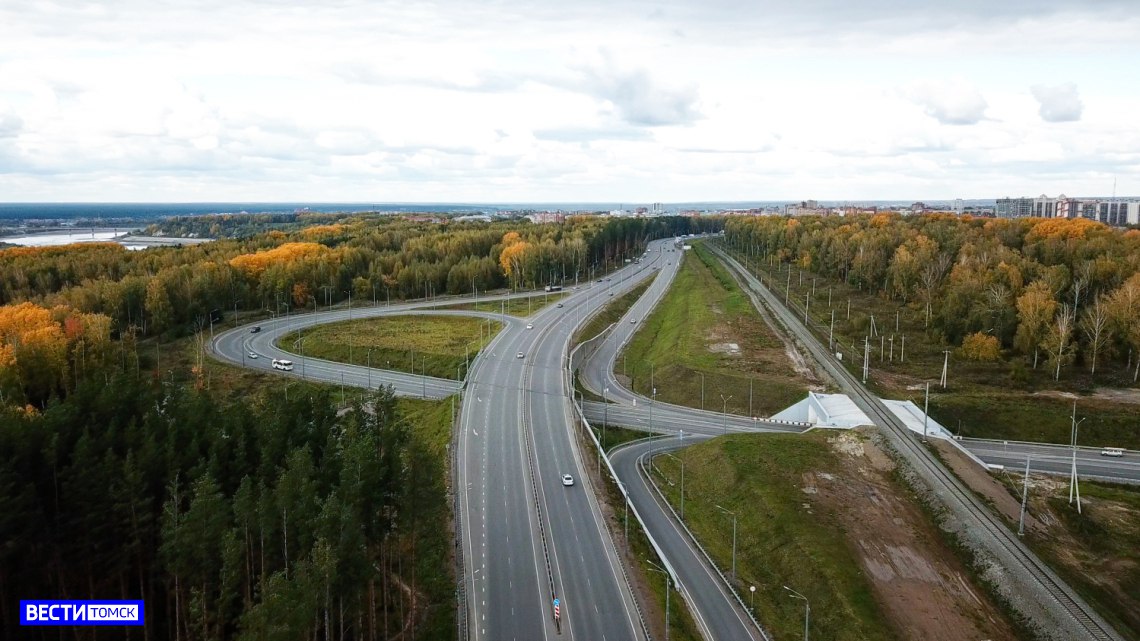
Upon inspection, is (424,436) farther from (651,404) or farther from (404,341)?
(404,341)

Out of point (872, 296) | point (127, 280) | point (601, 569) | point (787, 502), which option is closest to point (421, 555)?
point (601, 569)

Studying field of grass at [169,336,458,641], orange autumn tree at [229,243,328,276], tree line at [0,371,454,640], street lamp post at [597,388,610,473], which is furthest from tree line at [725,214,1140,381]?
orange autumn tree at [229,243,328,276]

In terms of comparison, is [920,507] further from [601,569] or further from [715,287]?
[715,287]

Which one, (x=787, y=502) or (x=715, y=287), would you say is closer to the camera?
(x=787, y=502)

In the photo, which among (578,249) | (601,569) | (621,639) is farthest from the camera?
(578,249)

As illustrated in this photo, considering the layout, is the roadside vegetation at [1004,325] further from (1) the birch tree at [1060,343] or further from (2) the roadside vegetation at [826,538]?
(2) the roadside vegetation at [826,538]

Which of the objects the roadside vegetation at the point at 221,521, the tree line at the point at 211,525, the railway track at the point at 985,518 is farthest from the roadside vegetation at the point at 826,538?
the tree line at the point at 211,525

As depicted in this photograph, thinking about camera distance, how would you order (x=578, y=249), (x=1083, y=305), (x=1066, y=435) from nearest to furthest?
(x=1066, y=435) < (x=1083, y=305) < (x=578, y=249)

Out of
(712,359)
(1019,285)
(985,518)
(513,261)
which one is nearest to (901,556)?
(985,518)
